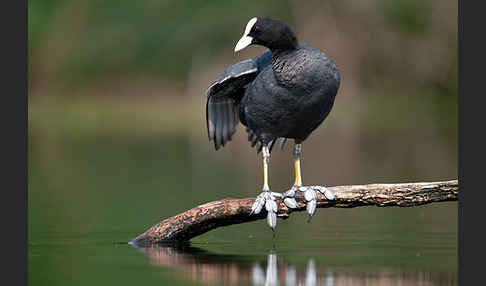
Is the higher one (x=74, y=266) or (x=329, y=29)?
(x=329, y=29)

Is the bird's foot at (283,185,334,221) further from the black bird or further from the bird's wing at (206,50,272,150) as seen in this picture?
Answer: the bird's wing at (206,50,272,150)

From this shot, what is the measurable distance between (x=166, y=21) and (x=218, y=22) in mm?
3159

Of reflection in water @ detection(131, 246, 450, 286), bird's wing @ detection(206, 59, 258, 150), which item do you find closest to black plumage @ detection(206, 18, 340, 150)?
bird's wing @ detection(206, 59, 258, 150)

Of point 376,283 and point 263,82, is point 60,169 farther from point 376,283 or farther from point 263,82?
point 376,283

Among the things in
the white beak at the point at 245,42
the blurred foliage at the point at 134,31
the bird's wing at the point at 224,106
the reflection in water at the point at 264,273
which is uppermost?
the blurred foliage at the point at 134,31

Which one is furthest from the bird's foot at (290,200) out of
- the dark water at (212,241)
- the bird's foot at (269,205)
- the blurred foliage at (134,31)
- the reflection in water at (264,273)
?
the blurred foliage at (134,31)

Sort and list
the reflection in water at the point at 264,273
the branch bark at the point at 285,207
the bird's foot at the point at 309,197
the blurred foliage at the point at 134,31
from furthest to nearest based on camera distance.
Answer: the blurred foliage at the point at 134,31 → the bird's foot at the point at 309,197 → the branch bark at the point at 285,207 → the reflection in water at the point at 264,273

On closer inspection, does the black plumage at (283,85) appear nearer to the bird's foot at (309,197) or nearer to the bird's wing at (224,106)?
the bird's wing at (224,106)

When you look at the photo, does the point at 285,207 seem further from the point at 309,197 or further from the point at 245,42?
the point at 245,42

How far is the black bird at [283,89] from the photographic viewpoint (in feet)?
26.8

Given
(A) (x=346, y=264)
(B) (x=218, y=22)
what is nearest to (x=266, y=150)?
(A) (x=346, y=264)

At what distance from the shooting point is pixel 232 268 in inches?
283

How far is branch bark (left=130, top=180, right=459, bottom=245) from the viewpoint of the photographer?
788 centimetres

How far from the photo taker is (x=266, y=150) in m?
8.68
